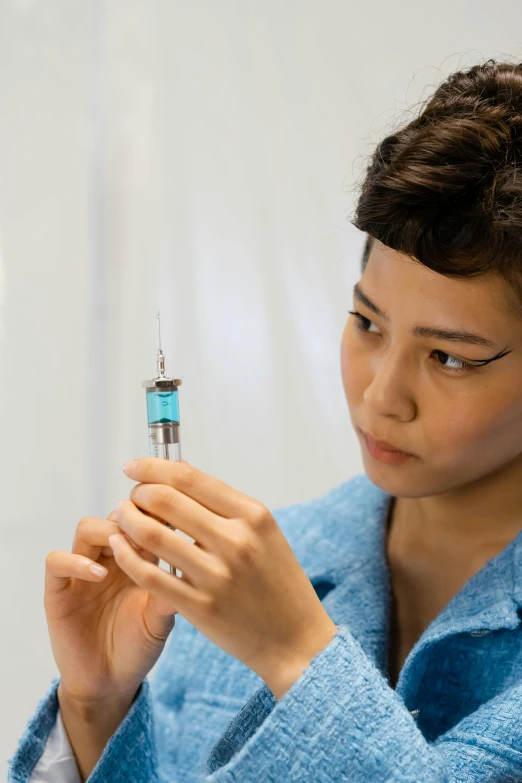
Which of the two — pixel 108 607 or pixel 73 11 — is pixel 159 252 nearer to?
pixel 73 11

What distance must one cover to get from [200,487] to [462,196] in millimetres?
417

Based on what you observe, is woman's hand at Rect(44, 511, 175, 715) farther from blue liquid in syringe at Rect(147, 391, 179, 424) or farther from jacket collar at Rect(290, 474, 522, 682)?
jacket collar at Rect(290, 474, 522, 682)

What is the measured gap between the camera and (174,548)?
73cm

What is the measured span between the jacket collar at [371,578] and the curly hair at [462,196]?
1.04 ft

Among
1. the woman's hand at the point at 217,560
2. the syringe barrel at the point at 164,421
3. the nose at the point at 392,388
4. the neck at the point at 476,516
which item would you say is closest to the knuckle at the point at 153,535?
the woman's hand at the point at 217,560

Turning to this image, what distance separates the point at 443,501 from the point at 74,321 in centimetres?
75

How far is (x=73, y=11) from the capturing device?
160 centimetres

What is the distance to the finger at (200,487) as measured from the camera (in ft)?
2.50

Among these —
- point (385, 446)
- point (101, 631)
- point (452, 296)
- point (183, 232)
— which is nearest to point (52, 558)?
point (101, 631)

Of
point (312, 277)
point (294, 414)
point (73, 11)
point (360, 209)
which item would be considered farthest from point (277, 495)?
point (73, 11)

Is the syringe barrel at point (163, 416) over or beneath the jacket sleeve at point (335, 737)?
over

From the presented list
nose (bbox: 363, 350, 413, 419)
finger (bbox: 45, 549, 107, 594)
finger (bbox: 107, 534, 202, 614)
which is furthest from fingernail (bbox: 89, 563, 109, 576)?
nose (bbox: 363, 350, 413, 419)

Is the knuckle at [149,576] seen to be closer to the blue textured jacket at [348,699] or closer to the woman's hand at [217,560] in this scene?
the woman's hand at [217,560]

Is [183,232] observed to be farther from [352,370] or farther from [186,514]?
[186,514]
